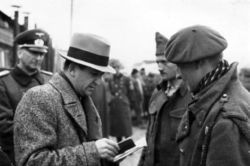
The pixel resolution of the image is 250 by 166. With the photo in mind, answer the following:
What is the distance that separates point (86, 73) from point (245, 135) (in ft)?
3.85

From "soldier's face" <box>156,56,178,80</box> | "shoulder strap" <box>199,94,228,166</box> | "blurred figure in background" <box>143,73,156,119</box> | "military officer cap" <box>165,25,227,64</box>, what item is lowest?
"blurred figure in background" <box>143,73,156,119</box>

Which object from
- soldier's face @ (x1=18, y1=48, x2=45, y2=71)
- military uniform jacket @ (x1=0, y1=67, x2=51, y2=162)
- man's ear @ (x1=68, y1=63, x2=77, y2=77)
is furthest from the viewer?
soldier's face @ (x1=18, y1=48, x2=45, y2=71)

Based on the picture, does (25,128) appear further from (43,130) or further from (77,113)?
(77,113)

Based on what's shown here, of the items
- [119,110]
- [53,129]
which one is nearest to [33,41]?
[53,129]

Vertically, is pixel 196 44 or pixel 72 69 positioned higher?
pixel 196 44

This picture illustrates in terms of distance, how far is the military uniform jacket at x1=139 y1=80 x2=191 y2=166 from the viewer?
3.36 metres

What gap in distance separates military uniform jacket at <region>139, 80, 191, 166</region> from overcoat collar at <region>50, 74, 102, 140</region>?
0.84m

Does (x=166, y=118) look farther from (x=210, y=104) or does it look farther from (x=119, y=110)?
(x=119, y=110)

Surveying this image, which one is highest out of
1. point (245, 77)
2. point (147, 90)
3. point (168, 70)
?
point (168, 70)

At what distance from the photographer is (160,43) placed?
12.8 ft

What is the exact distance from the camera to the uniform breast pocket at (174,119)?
11.0 ft

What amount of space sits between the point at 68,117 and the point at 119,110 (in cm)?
735

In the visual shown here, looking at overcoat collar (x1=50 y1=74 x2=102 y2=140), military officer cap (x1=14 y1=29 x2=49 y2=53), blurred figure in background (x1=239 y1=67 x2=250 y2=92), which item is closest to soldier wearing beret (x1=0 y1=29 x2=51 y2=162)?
military officer cap (x1=14 y1=29 x2=49 y2=53)

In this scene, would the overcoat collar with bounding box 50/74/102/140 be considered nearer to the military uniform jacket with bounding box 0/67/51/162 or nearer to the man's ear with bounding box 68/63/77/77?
the man's ear with bounding box 68/63/77/77
